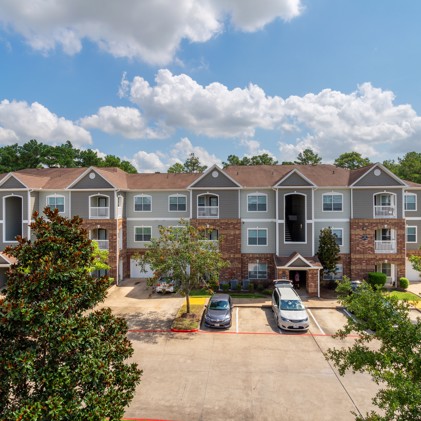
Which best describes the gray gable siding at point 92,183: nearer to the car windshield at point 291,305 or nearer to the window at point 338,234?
the car windshield at point 291,305

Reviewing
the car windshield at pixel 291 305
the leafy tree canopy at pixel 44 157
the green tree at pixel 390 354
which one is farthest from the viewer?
the leafy tree canopy at pixel 44 157

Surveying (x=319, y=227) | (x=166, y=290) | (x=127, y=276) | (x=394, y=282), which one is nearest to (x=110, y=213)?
(x=127, y=276)

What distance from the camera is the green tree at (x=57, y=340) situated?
5945mm

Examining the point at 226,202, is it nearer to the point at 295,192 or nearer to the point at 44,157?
the point at 295,192

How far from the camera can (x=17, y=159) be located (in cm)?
5334

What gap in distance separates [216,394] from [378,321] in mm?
7355

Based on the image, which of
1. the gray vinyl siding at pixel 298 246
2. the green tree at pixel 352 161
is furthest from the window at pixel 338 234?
the green tree at pixel 352 161

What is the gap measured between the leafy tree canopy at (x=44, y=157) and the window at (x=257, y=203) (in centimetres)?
3716

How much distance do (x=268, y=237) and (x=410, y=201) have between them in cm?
1464

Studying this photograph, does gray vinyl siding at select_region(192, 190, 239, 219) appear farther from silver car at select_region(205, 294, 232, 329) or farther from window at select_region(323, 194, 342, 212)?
silver car at select_region(205, 294, 232, 329)

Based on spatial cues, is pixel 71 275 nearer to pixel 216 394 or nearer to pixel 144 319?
pixel 216 394

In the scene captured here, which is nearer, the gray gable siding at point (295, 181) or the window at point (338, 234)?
the gray gable siding at point (295, 181)

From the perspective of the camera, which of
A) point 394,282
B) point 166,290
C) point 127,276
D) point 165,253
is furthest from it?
point 127,276

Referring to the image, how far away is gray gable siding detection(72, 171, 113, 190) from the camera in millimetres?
26938
